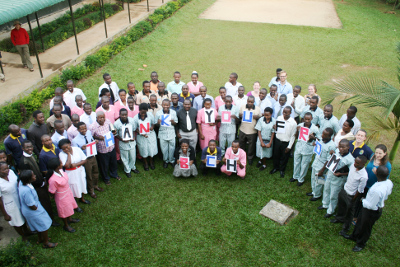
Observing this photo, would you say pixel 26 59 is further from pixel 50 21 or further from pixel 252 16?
pixel 252 16

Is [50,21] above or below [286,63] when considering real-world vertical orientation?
above

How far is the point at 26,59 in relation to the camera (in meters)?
12.5

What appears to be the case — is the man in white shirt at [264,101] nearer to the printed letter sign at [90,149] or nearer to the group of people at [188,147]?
the group of people at [188,147]

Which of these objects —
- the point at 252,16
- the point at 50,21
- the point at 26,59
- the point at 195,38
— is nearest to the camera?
the point at 26,59

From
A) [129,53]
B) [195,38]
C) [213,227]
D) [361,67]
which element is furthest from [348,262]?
[195,38]

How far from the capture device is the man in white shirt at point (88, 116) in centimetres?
771

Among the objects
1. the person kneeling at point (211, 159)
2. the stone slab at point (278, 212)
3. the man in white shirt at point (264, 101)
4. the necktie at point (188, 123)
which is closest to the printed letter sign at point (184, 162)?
the person kneeling at point (211, 159)

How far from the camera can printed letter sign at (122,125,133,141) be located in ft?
25.5

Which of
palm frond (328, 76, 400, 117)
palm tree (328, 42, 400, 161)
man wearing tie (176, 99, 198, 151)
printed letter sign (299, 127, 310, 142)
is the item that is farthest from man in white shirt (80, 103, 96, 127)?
palm tree (328, 42, 400, 161)

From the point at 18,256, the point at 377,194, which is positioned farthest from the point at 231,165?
the point at 18,256

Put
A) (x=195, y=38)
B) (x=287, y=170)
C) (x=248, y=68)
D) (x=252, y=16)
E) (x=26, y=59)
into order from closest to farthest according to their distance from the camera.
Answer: (x=287, y=170) < (x=26, y=59) < (x=248, y=68) < (x=195, y=38) < (x=252, y=16)

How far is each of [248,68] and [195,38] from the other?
16.9 ft

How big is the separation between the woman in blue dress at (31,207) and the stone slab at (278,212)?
14.8 feet

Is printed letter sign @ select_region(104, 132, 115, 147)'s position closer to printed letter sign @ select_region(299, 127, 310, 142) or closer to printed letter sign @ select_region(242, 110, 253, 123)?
printed letter sign @ select_region(242, 110, 253, 123)
